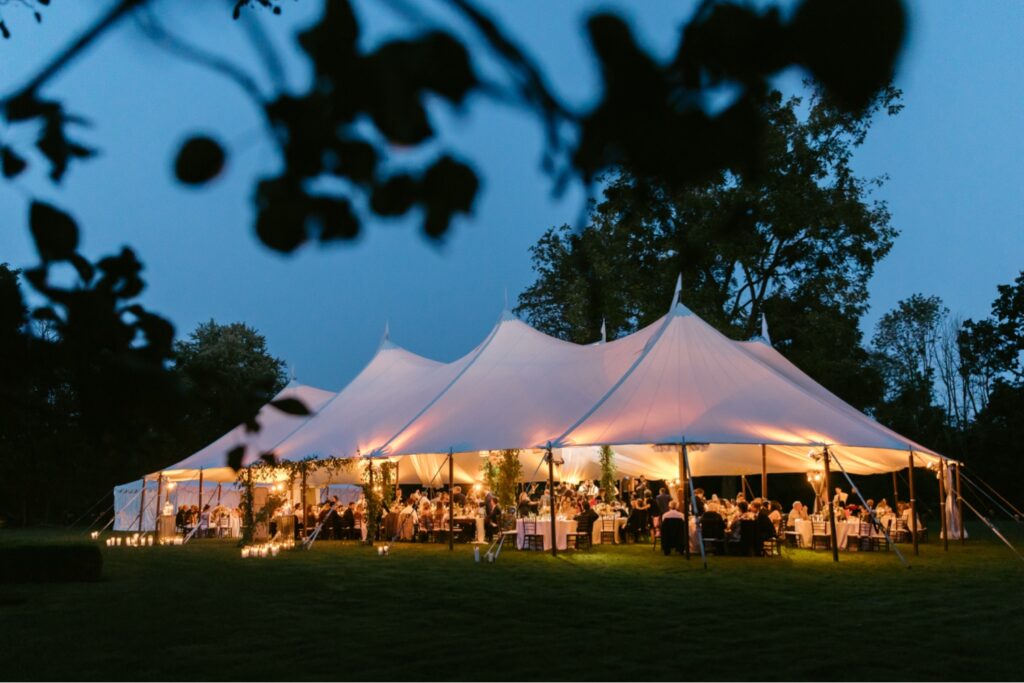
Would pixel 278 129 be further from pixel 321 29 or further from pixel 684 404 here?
pixel 684 404

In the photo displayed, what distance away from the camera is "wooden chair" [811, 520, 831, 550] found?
1559 cm

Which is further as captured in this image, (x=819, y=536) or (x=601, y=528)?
(x=601, y=528)

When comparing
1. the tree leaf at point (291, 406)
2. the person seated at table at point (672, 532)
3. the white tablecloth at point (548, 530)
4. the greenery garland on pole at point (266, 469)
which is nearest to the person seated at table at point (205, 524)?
the greenery garland on pole at point (266, 469)

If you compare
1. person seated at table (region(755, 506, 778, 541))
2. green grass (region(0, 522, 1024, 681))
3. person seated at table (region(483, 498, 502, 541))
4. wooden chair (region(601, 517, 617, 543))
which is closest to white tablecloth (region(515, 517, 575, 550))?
person seated at table (region(483, 498, 502, 541))

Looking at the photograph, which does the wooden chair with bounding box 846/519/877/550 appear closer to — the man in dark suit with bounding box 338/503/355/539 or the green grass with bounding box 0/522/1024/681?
the green grass with bounding box 0/522/1024/681

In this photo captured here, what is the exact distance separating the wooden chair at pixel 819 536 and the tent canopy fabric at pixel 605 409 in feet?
4.33

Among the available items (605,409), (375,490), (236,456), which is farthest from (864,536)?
(236,456)

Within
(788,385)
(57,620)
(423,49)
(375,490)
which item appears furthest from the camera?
(375,490)

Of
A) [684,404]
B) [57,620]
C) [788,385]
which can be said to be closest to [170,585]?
[57,620]

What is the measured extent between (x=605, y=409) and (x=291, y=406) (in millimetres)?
13327

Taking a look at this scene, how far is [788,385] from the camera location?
1462 centimetres

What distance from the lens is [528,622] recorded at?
23.7 ft

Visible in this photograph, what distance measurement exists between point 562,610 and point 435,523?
10.4m

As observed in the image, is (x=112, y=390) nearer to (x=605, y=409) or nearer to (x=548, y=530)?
(x=605, y=409)
